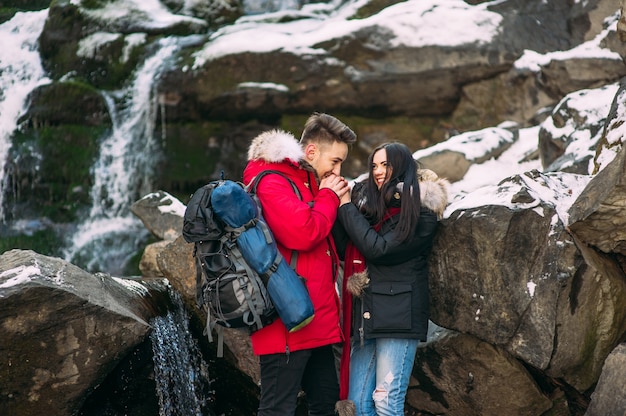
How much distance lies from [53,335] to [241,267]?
1703 mm

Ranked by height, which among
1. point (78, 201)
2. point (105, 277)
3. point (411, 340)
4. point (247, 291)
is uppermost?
point (247, 291)

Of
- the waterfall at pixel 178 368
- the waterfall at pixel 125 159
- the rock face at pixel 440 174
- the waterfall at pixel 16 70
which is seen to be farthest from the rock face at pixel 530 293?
the waterfall at pixel 16 70

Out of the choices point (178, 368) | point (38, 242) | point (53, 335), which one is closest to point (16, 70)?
point (38, 242)

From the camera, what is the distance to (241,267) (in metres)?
3.33

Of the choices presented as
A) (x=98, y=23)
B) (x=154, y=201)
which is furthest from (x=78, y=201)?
(x=154, y=201)

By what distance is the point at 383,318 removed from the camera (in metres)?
3.68

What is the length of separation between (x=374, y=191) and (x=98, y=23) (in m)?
10.2

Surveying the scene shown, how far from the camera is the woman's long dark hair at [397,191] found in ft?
12.2

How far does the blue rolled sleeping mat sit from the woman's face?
0.82m

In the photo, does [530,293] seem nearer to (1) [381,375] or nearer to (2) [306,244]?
(1) [381,375]

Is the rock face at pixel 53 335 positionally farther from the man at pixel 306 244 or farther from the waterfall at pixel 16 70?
the waterfall at pixel 16 70

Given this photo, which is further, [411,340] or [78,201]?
[78,201]

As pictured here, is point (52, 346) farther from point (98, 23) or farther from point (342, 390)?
point (98, 23)

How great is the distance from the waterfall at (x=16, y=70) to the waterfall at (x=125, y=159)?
1.42m
